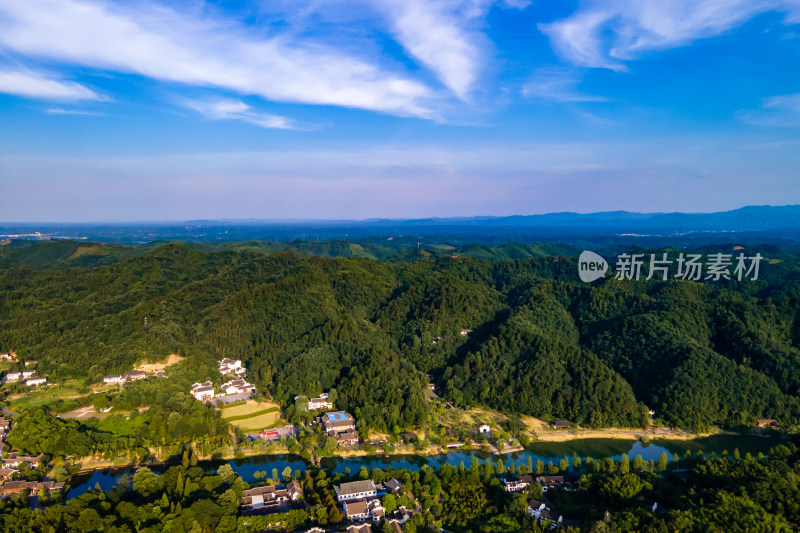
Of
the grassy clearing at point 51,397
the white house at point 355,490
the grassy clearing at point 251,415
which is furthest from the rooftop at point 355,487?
the grassy clearing at point 51,397

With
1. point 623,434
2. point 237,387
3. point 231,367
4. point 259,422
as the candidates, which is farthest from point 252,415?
point 623,434

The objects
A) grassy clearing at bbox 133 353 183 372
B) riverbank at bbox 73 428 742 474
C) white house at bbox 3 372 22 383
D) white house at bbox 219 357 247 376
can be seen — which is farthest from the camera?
white house at bbox 219 357 247 376

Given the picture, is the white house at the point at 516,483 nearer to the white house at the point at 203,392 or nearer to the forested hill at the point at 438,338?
the forested hill at the point at 438,338

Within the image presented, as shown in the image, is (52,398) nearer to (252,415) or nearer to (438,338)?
(252,415)

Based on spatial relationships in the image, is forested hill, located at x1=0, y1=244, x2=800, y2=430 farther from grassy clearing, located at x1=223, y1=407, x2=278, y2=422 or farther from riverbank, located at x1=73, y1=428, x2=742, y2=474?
grassy clearing, located at x1=223, y1=407, x2=278, y2=422

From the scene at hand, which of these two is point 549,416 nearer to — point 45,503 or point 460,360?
point 460,360

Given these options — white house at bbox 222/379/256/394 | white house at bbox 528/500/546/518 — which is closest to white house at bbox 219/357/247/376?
white house at bbox 222/379/256/394

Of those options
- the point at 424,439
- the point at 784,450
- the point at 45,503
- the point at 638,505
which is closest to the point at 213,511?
the point at 45,503
